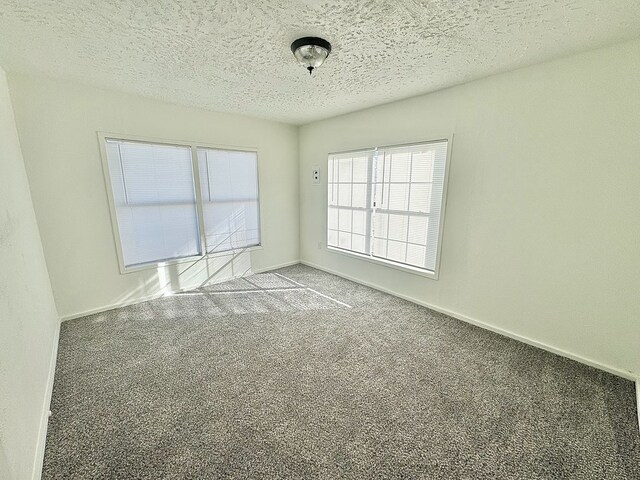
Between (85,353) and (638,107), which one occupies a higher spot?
(638,107)

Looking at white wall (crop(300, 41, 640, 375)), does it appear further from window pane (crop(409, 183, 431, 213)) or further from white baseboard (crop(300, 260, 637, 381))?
window pane (crop(409, 183, 431, 213))

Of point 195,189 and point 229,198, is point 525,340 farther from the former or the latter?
point 195,189

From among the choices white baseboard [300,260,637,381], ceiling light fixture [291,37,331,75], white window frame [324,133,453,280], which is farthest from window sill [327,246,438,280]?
ceiling light fixture [291,37,331,75]

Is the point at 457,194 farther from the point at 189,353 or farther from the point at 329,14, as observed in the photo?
the point at 189,353

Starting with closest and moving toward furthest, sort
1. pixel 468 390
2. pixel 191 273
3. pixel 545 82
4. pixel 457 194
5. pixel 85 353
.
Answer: pixel 468 390 < pixel 545 82 < pixel 85 353 < pixel 457 194 < pixel 191 273

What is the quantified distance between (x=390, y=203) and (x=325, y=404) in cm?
240

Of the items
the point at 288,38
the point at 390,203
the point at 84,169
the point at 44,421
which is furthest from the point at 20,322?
the point at 390,203

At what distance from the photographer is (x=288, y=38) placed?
172 centimetres

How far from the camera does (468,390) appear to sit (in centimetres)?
185

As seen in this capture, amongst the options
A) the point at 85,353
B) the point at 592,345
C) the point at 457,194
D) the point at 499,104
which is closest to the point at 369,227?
the point at 457,194

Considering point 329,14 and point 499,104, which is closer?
point 329,14

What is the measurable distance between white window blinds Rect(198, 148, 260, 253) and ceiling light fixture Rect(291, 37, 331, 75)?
2.19 m

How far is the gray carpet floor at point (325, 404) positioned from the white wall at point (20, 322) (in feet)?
0.59

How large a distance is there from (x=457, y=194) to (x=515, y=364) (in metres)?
1.59
